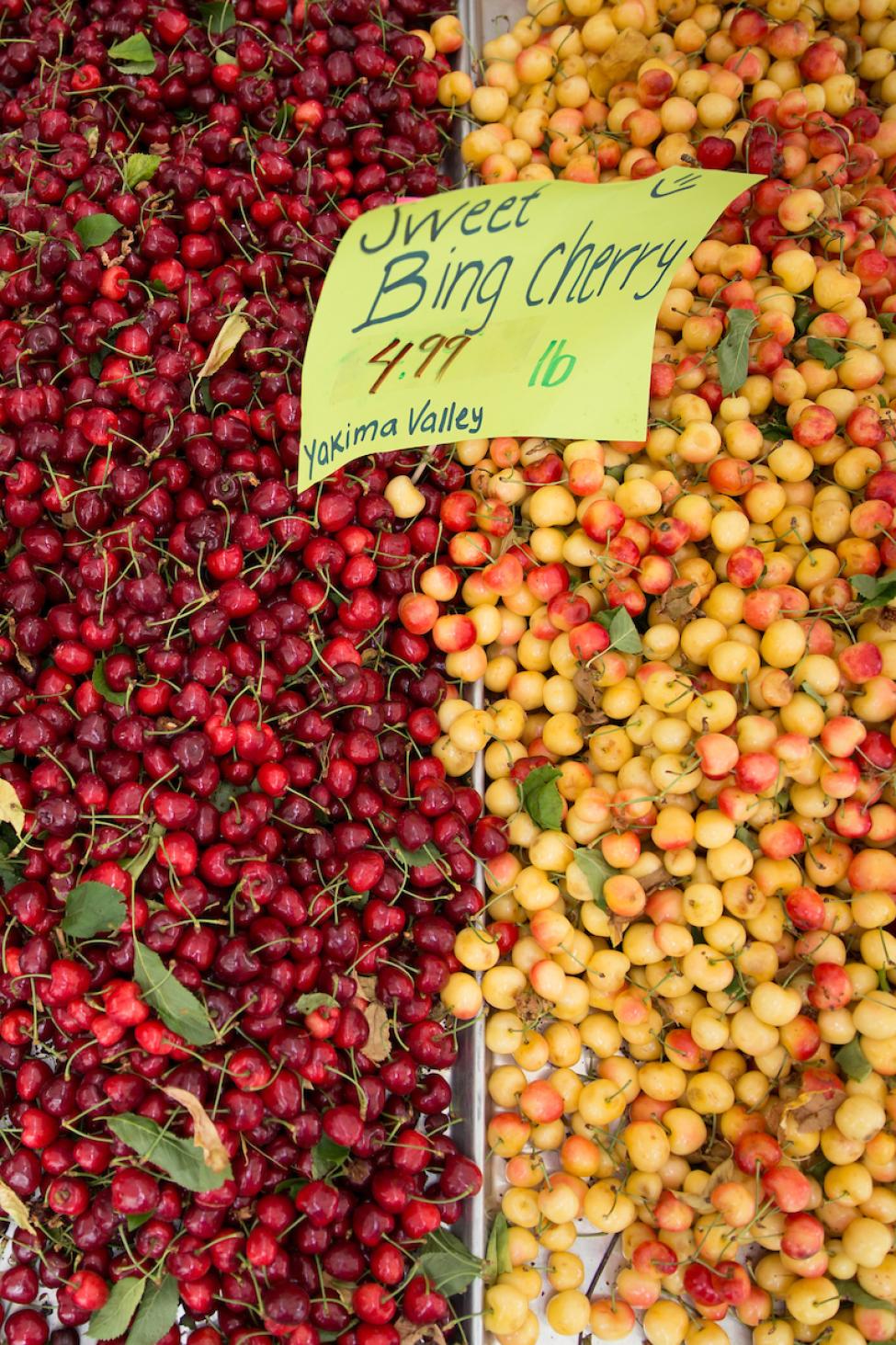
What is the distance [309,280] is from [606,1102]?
196 cm

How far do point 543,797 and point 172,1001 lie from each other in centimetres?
85

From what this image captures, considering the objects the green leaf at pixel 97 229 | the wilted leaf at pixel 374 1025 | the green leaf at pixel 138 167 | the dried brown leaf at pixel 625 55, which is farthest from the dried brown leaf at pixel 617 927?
the dried brown leaf at pixel 625 55

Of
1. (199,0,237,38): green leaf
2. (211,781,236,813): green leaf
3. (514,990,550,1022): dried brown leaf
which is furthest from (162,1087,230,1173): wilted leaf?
(199,0,237,38): green leaf

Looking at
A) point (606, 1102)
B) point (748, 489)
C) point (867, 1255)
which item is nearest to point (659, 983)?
point (606, 1102)

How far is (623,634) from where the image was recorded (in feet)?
6.60

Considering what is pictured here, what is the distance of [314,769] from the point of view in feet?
6.28

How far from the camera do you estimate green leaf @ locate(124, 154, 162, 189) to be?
87.9 inches

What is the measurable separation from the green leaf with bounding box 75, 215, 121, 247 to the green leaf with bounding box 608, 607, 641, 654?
57.0 inches

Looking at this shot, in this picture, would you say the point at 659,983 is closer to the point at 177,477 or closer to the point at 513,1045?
the point at 513,1045

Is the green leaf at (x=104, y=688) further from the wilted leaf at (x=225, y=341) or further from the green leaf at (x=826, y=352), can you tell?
the green leaf at (x=826, y=352)

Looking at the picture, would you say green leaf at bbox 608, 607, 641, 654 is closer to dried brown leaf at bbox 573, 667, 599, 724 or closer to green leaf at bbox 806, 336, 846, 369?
dried brown leaf at bbox 573, 667, 599, 724

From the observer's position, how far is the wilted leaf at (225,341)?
2.02 m

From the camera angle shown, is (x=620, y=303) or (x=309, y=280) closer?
(x=620, y=303)

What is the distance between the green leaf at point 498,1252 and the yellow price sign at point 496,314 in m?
1.54
